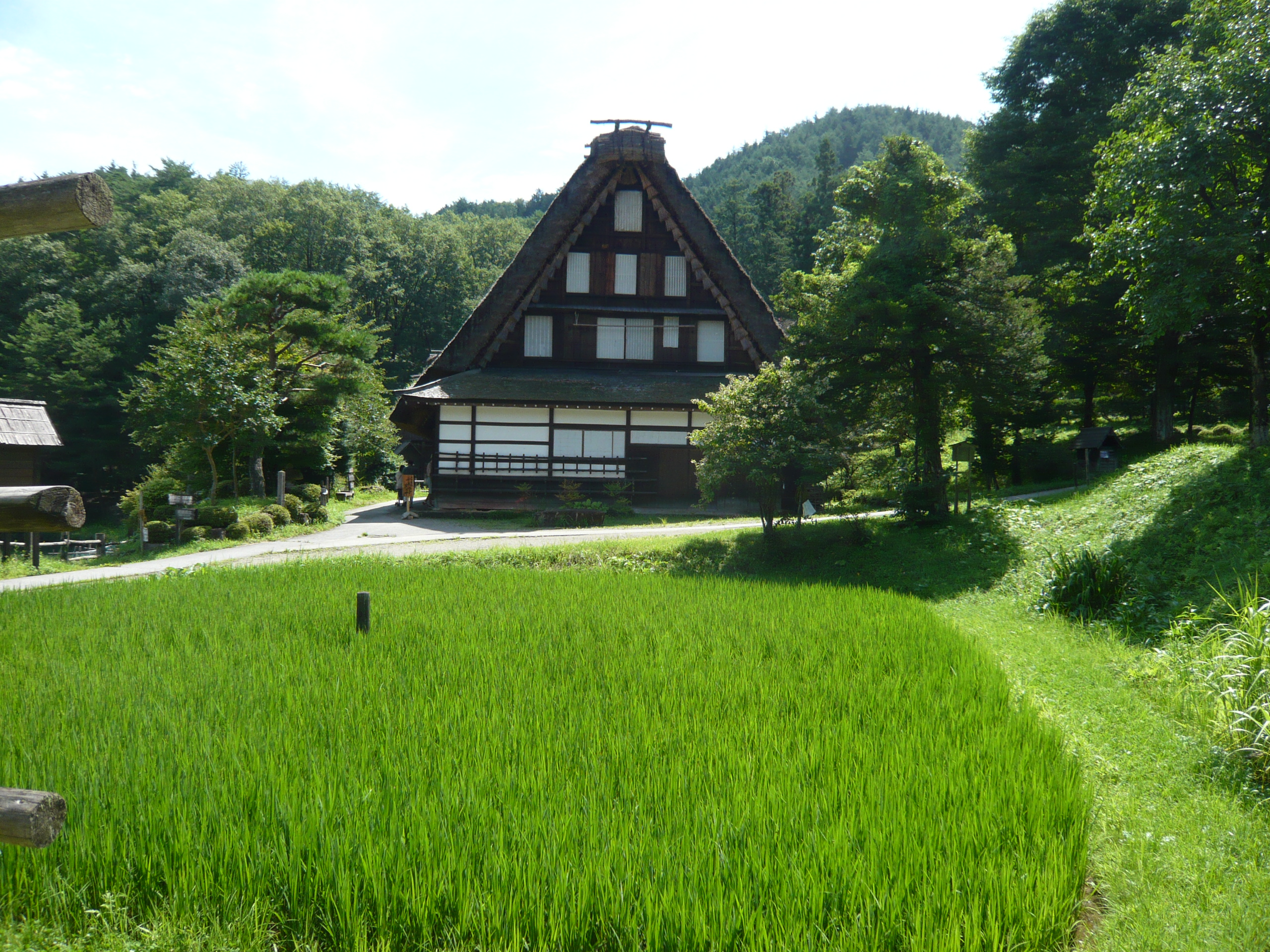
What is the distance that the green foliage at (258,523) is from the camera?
1537 centimetres

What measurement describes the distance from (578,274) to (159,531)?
12519 mm

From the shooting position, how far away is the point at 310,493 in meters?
19.2

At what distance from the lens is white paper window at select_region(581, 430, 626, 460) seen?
20.2 meters

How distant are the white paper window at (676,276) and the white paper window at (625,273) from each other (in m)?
0.91

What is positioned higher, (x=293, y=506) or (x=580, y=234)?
(x=580, y=234)

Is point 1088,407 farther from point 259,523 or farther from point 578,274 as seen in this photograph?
point 259,523

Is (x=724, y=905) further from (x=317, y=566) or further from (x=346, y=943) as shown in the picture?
(x=317, y=566)

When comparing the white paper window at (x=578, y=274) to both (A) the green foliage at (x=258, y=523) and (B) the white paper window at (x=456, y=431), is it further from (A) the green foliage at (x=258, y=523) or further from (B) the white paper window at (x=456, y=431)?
(A) the green foliage at (x=258, y=523)

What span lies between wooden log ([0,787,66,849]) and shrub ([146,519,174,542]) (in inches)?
592

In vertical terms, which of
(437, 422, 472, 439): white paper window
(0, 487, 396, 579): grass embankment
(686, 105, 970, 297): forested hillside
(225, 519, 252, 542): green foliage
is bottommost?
(0, 487, 396, 579): grass embankment

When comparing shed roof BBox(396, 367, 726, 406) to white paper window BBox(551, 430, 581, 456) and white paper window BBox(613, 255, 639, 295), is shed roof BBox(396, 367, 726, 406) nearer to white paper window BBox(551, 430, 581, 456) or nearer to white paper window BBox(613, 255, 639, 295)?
white paper window BBox(551, 430, 581, 456)

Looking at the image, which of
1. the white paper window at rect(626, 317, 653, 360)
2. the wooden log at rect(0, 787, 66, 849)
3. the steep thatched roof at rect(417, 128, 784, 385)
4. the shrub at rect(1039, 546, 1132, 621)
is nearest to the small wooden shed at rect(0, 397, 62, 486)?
the steep thatched roof at rect(417, 128, 784, 385)

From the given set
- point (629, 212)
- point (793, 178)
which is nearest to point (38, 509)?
point (629, 212)

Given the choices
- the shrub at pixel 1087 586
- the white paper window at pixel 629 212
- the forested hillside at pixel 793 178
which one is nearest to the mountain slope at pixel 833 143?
the forested hillside at pixel 793 178
